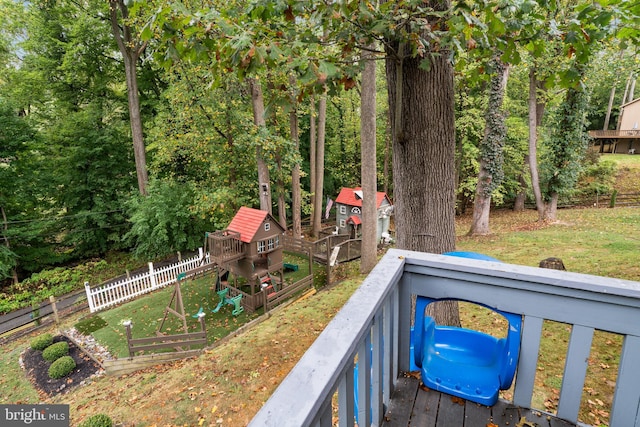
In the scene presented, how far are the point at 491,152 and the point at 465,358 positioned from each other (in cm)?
1181

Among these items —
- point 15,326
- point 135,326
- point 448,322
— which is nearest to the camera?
point 448,322

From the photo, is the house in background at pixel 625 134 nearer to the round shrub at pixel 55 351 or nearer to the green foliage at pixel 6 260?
the round shrub at pixel 55 351

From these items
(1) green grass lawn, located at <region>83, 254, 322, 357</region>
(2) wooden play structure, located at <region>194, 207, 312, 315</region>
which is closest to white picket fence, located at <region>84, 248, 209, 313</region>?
(1) green grass lawn, located at <region>83, 254, 322, 357</region>

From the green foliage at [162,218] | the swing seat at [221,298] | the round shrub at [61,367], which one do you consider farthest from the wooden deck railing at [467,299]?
the green foliage at [162,218]

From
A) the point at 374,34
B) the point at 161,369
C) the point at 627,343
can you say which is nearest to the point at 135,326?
the point at 161,369

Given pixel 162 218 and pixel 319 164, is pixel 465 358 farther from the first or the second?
pixel 319 164

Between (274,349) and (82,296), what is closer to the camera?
(274,349)

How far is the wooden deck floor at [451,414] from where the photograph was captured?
5.88 feet

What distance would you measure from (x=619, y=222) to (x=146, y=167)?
2071cm

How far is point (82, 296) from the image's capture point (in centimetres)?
1244

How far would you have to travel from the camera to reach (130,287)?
37.5 feet

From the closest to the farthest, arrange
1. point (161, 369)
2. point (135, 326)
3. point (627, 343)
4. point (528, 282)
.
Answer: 1. point (627, 343)
2. point (528, 282)
3. point (161, 369)
4. point (135, 326)

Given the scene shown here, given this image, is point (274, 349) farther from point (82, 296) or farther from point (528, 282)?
point (82, 296)

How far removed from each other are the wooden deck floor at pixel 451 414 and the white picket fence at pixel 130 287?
11.3 metres
